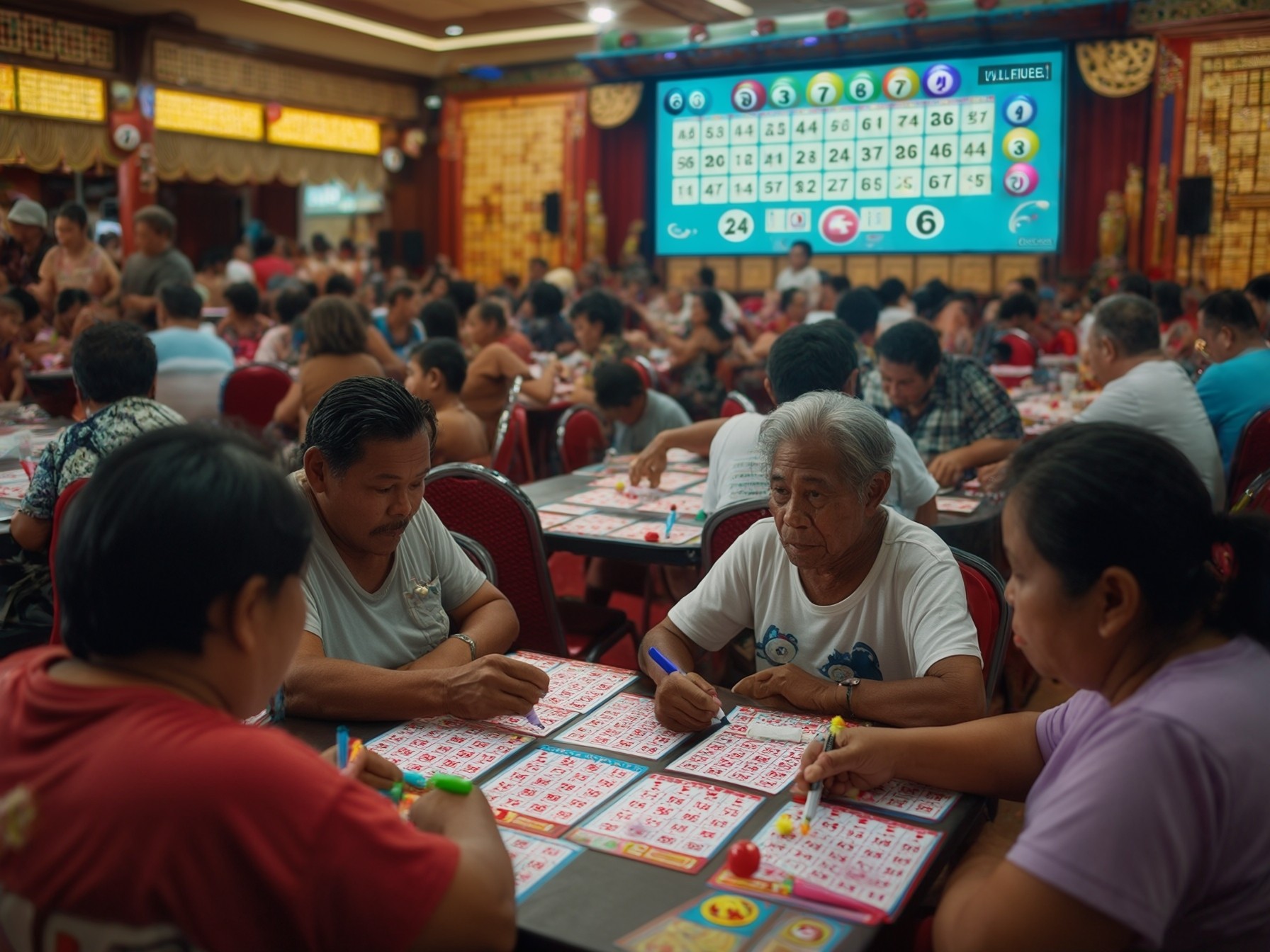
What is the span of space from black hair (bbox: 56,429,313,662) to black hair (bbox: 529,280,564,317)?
7196 mm

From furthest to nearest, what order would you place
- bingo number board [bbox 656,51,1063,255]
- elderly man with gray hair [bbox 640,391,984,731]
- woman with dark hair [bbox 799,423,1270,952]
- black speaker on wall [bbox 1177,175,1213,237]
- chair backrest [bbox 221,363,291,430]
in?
black speaker on wall [bbox 1177,175,1213,237]
bingo number board [bbox 656,51,1063,255]
chair backrest [bbox 221,363,291,430]
elderly man with gray hair [bbox 640,391,984,731]
woman with dark hair [bbox 799,423,1270,952]

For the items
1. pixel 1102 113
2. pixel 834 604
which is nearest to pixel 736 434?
pixel 834 604

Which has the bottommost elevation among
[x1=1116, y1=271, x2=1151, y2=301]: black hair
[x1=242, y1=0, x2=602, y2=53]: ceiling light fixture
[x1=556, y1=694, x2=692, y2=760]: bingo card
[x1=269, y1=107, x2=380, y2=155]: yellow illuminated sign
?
[x1=556, y1=694, x2=692, y2=760]: bingo card

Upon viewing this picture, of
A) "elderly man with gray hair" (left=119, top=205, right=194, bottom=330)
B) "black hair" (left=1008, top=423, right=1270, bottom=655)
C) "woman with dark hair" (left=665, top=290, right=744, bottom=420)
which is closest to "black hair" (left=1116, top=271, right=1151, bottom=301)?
"woman with dark hair" (left=665, top=290, right=744, bottom=420)

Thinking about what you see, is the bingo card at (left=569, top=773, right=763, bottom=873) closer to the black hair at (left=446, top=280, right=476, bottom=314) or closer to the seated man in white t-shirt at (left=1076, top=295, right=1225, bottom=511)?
the seated man in white t-shirt at (left=1076, top=295, right=1225, bottom=511)

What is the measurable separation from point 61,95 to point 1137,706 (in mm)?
12558

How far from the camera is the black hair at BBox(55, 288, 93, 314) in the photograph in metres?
6.55

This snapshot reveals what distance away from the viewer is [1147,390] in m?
4.03

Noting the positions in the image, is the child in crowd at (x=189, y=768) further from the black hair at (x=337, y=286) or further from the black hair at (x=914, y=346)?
the black hair at (x=337, y=286)

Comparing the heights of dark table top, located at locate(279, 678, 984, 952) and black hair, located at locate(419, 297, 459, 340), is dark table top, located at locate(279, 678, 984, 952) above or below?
below

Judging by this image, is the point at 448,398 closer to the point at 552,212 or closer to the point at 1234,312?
the point at 1234,312

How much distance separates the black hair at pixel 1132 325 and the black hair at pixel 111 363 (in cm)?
335

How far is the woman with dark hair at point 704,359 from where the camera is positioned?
258 inches

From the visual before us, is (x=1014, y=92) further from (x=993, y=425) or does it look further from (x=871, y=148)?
(x=993, y=425)
